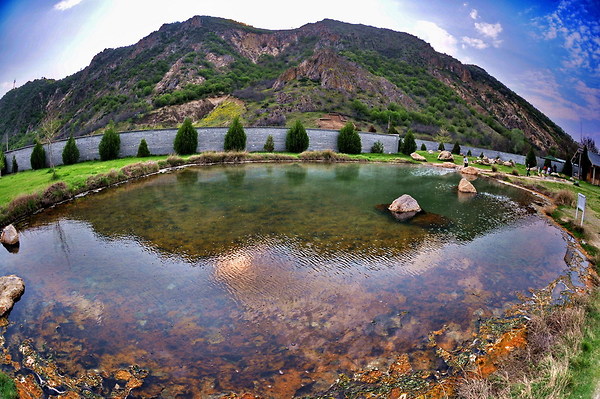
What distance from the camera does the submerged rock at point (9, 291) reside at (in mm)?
8578

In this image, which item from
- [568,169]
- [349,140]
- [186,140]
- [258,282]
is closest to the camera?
[258,282]

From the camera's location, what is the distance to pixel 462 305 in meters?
Answer: 8.98

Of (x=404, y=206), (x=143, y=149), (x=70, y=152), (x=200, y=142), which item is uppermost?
(x=200, y=142)

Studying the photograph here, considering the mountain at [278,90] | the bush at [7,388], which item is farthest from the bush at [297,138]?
the bush at [7,388]

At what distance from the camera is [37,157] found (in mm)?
28594

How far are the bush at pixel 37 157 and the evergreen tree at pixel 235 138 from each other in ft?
49.8

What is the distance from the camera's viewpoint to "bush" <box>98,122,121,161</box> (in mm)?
30950


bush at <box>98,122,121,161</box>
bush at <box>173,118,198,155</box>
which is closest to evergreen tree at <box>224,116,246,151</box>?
bush at <box>173,118,198,155</box>

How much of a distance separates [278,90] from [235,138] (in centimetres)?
4065

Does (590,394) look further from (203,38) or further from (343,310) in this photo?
(203,38)

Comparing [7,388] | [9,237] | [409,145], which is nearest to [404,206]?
[7,388]

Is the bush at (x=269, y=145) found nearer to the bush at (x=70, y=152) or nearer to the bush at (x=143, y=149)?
the bush at (x=143, y=149)

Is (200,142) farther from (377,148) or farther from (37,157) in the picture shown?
(377,148)

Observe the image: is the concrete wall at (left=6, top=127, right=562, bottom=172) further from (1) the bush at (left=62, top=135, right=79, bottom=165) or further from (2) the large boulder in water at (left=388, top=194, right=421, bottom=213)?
Answer: (2) the large boulder in water at (left=388, top=194, right=421, bottom=213)
